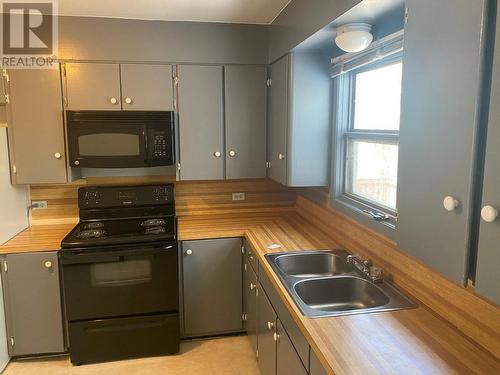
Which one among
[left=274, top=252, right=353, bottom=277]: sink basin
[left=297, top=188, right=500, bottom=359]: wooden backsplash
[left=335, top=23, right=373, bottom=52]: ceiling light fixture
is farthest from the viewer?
[left=274, top=252, right=353, bottom=277]: sink basin

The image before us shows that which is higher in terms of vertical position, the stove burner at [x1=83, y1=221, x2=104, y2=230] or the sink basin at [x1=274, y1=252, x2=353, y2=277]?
the stove burner at [x1=83, y1=221, x2=104, y2=230]

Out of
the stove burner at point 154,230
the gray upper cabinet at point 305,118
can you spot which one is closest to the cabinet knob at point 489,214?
the gray upper cabinet at point 305,118

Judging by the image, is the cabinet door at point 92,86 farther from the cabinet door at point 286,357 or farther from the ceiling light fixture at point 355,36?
the cabinet door at point 286,357

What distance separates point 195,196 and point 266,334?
1.44 metres

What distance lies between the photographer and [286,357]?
1783 mm

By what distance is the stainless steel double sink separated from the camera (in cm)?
165

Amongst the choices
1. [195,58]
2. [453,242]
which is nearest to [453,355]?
[453,242]

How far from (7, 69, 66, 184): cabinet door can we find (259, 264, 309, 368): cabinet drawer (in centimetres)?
171

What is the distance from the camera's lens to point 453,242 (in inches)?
39.5

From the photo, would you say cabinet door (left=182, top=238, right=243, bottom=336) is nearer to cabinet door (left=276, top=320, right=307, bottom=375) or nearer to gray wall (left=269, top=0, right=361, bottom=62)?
cabinet door (left=276, top=320, right=307, bottom=375)

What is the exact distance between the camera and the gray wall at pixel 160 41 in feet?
8.83

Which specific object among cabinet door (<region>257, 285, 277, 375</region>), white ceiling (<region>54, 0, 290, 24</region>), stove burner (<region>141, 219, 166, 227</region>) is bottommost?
cabinet door (<region>257, 285, 277, 375</region>)

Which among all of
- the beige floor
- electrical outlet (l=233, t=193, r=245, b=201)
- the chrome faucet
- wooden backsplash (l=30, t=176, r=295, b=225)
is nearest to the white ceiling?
wooden backsplash (l=30, t=176, r=295, b=225)

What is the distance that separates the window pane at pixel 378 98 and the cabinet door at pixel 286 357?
115 cm
